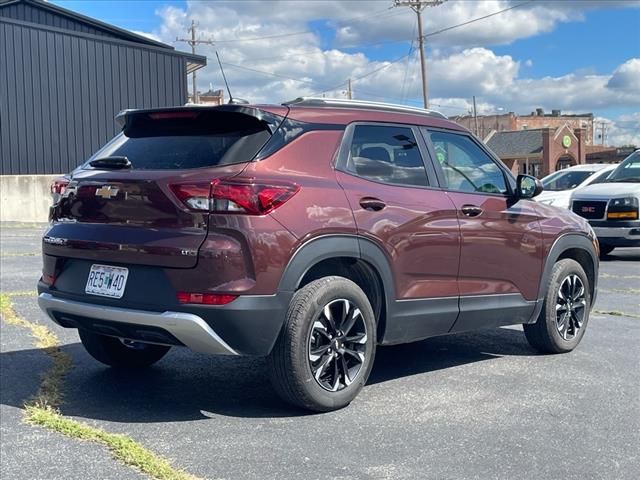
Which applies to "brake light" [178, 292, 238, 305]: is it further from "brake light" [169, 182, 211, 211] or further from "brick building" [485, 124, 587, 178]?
"brick building" [485, 124, 587, 178]

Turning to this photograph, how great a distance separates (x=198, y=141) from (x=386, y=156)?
50.2 inches

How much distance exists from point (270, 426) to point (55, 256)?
1736 mm

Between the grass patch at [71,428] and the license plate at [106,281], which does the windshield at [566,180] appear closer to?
the grass patch at [71,428]

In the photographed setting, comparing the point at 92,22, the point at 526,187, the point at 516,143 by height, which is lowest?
Result: the point at 526,187

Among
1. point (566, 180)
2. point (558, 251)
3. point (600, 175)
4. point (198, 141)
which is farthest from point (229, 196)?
point (566, 180)

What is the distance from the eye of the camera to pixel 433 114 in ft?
Result: 19.1

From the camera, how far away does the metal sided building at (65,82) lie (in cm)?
2119

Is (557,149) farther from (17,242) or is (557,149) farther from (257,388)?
(257,388)

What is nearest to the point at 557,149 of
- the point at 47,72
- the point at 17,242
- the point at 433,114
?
the point at 47,72

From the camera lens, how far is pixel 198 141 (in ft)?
15.2

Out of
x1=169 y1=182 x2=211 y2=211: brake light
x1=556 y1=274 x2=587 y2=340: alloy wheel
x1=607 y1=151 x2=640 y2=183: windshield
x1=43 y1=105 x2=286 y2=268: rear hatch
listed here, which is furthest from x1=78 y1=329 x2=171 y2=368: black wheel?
x1=607 y1=151 x2=640 y2=183: windshield

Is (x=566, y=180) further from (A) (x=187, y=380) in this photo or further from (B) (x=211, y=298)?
(B) (x=211, y=298)

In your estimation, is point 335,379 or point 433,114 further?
point 433,114

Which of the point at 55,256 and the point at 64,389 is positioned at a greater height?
the point at 55,256
